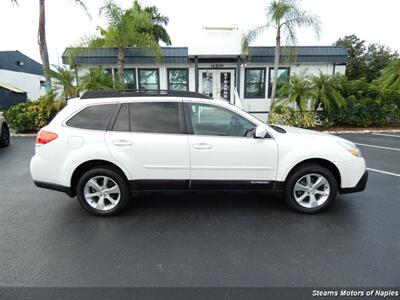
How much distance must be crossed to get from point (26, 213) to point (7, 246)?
2.97 feet

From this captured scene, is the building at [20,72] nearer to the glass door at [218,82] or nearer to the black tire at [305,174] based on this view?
the glass door at [218,82]

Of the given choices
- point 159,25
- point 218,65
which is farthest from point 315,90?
point 159,25

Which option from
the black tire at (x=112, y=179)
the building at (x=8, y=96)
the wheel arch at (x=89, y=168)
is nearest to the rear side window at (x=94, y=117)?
the wheel arch at (x=89, y=168)

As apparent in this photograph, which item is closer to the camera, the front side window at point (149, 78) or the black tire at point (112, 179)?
the black tire at point (112, 179)

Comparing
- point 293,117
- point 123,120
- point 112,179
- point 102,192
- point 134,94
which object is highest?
point 134,94

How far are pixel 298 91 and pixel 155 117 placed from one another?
8.57 meters

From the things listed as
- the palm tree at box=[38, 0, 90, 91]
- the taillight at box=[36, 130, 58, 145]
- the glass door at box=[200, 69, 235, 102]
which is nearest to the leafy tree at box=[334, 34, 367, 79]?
the glass door at box=[200, 69, 235, 102]

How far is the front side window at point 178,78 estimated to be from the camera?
1335cm

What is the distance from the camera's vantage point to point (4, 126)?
8.35 metres

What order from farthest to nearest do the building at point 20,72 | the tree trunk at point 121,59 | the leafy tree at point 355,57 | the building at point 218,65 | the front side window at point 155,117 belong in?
the leafy tree at point 355,57 → the building at point 20,72 → the building at point 218,65 → the tree trunk at point 121,59 → the front side window at point 155,117

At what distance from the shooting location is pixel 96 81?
1018cm

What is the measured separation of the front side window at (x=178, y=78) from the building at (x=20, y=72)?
70.0 ft

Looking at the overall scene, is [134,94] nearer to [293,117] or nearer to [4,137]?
[4,137]

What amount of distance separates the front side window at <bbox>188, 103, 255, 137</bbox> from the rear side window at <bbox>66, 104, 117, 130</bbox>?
117cm
